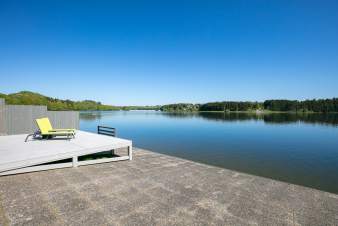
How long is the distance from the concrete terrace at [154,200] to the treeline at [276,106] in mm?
115742

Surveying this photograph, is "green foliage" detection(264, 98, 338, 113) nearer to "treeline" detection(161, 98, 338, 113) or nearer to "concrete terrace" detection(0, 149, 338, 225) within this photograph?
"treeline" detection(161, 98, 338, 113)

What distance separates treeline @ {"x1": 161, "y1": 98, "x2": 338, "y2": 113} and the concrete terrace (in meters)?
116

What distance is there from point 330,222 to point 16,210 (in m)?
5.37

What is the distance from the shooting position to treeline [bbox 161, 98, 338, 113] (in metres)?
97.5

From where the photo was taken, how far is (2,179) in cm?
507

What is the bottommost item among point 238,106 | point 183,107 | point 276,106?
point 276,106

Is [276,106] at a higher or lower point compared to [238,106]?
lower

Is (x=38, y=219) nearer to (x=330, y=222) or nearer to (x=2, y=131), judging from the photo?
(x=330, y=222)

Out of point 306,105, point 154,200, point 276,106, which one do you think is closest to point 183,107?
point 276,106

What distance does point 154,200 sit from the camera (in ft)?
13.8

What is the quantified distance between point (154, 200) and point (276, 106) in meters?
125

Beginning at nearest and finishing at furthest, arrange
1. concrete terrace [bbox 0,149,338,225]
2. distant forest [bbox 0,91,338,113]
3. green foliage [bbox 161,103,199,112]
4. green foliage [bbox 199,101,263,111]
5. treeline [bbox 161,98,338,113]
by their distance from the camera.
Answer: concrete terrace [bbox 0,149,338,225] < distant forest [bbox 0,91,338,113] < treeline [bbox 161,98,338,113] < green foliage [bbox 199,101,263,111] < green foliage [bbox 161,103,199,112]

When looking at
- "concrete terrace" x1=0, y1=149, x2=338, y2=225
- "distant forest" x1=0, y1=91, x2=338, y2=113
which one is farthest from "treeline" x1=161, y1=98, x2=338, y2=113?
"concrete terrace" x1=0, y1=149, x2=338, y2=225

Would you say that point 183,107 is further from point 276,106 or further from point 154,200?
point 154,200
